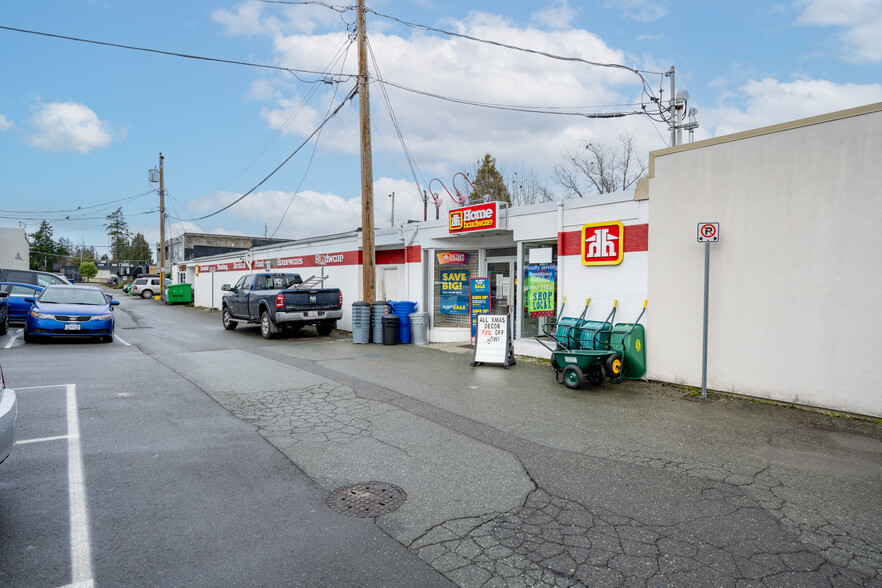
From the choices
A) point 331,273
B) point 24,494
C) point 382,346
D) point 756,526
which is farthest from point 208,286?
point 756,526

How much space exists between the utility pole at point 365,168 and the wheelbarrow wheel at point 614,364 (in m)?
7.77

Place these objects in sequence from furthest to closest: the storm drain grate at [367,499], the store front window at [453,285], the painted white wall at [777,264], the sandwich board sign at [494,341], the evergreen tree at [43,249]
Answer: the evergreen tree at [43,249] < the store front window at [453,285] < the sandwich board sign at [494,341] < the painted white wall at [777,264] < the storm drain grate at [367,499]

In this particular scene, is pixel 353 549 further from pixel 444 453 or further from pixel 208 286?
pixel 208 286

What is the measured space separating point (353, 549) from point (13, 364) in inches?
390

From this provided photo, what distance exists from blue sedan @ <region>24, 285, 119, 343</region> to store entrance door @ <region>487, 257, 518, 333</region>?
9910 millimetres

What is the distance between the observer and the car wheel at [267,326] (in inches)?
604

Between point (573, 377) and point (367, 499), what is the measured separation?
5112mm

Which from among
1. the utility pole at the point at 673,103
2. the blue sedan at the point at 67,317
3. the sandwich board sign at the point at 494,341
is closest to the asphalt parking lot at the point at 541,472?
the sandwich board sign at the point at 494,341

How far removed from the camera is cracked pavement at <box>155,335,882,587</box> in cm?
329

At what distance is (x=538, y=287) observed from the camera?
11.8 meters

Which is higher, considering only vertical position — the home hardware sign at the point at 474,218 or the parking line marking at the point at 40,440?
the home hardware sign at the point at 474,218

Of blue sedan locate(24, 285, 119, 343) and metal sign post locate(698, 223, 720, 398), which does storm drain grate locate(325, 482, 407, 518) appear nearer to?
metal sign post locate(698, 223, 720, 398)

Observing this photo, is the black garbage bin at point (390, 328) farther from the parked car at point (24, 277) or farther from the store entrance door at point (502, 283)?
the parked car at point (24, 277)

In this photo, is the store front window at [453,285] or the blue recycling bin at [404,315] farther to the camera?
the store front window at [453,285]
